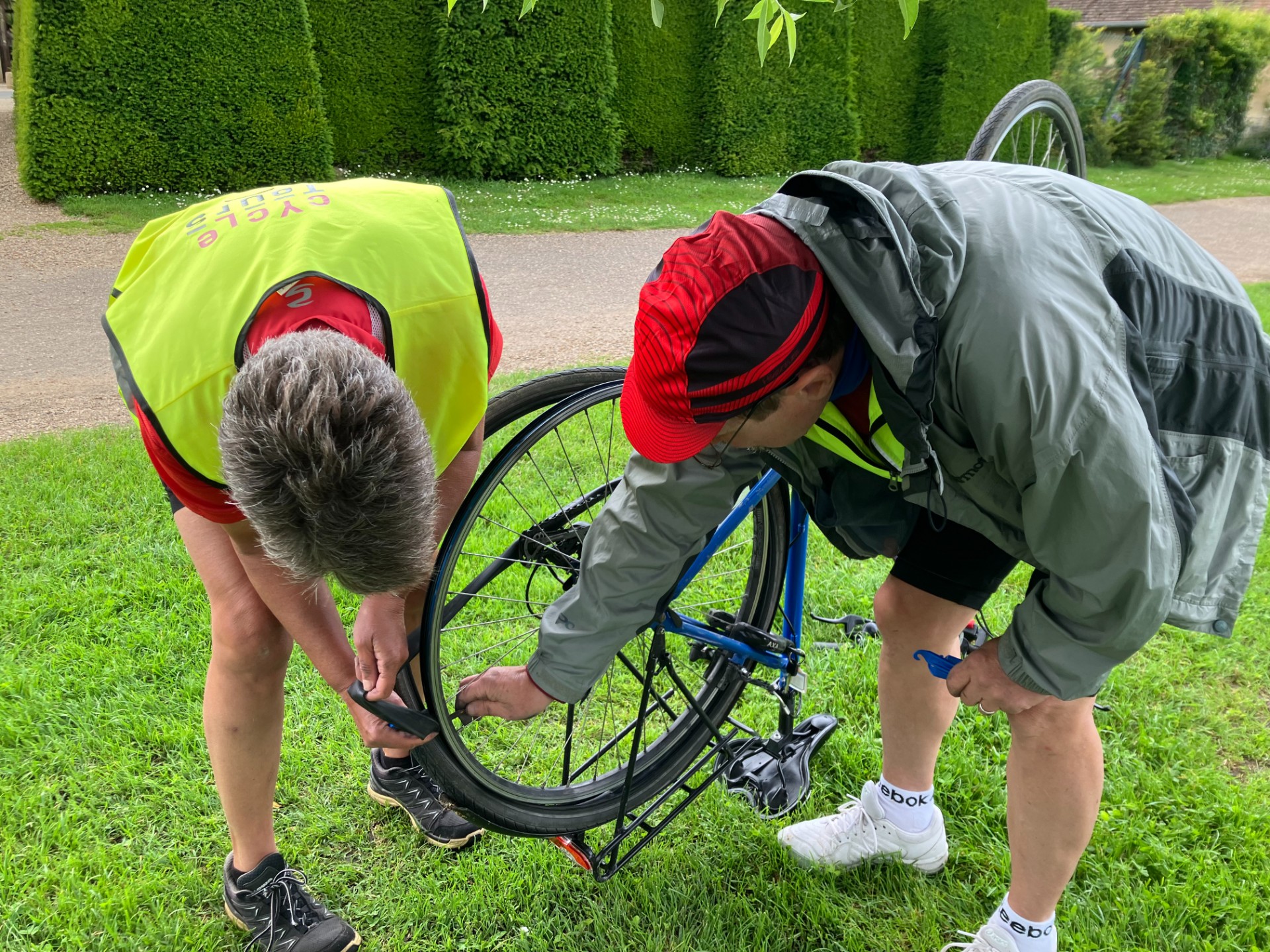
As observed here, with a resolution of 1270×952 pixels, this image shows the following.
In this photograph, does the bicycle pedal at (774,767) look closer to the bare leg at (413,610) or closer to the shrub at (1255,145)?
the bare leg at (413,610)

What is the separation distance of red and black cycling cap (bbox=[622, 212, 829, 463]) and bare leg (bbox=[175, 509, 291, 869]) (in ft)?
3.13

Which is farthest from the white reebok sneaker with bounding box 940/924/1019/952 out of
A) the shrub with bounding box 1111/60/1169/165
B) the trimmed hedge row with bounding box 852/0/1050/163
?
the shrub with bounding box 1111/60/1169/165

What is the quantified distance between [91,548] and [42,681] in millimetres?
793

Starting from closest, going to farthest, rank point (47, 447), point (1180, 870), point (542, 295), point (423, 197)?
point (423, 197), point (1180, 870), point (47, 447), point (542, 295)

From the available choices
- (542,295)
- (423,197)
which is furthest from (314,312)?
(542,295)

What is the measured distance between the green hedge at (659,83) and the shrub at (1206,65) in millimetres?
12119

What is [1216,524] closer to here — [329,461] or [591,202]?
[329,461]

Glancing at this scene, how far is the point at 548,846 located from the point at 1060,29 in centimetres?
1892

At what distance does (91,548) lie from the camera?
10.7ft

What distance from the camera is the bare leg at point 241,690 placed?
5.55 feet

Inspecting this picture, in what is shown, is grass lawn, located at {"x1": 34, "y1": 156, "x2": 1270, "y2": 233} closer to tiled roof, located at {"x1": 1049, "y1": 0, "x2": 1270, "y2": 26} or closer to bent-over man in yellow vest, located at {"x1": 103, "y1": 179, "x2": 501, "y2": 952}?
bent-over man in yellow vest, located at {"x1": 103, "y1": 179, "x2": 501, "y2": 952}

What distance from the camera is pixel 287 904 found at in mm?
1943

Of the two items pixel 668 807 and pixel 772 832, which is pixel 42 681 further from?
pixel 772 832

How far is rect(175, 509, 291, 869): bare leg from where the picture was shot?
66.6 inches
